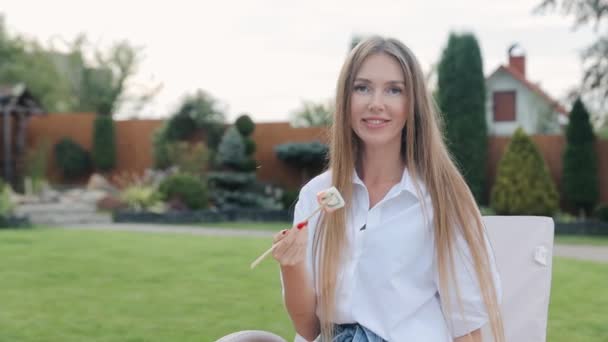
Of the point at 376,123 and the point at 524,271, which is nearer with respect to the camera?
the point at 376,123

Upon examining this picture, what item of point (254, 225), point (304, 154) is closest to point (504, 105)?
point (304, 154)

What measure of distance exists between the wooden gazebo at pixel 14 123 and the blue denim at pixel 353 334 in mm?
16233

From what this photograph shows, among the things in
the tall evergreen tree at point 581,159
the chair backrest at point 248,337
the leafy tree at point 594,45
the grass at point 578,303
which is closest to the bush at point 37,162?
the tall evergreen tree at point 581,159

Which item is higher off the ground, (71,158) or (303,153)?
(303,153)

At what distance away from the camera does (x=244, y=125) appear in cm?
1539

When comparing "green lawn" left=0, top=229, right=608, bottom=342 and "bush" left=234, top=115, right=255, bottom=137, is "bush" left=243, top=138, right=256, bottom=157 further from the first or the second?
"green lawn" left=0, top=229, right=608, bottom=342

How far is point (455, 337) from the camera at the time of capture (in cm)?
187

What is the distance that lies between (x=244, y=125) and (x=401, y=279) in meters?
13.7

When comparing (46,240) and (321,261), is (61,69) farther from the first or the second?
(321,261)

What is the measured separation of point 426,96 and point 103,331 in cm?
325

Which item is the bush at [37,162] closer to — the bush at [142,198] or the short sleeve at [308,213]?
the bush at [142,198]

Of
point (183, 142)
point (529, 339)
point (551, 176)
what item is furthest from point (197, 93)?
point (529, 339)

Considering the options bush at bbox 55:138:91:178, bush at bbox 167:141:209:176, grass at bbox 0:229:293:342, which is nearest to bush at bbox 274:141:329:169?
bush at bbox 167:141:209:176

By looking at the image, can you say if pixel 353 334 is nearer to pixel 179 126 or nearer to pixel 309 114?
pixel 179 126
